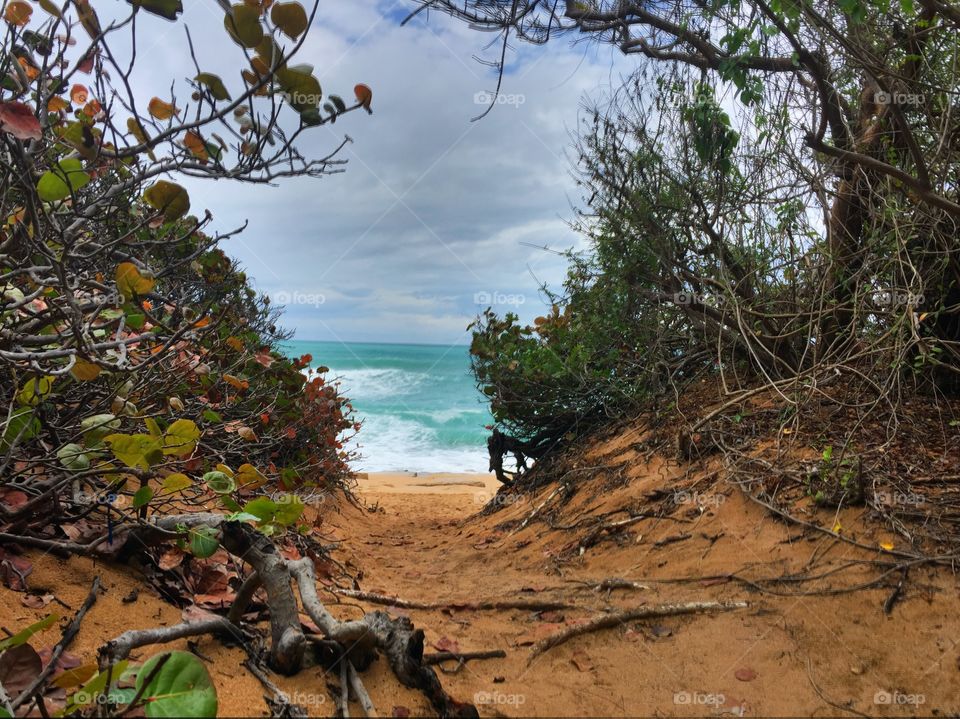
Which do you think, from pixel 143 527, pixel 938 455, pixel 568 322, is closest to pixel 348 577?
pixel 143 527

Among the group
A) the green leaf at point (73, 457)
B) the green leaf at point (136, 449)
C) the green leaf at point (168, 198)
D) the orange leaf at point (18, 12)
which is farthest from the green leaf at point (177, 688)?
the orange leaf at point (18, 12)

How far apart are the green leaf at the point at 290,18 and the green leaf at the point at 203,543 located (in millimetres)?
1621

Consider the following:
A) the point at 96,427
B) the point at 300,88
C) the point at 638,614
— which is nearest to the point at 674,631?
the point at 638,614

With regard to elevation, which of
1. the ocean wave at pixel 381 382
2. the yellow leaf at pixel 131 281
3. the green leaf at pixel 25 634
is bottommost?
the green leaf at pixel 25 634

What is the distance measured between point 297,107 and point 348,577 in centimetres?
291

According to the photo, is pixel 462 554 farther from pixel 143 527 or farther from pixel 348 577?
pixel 143 527

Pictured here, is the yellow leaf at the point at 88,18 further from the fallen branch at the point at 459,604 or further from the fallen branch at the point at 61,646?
the fallen branch at the point at 459,604

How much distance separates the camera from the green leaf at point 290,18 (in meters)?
1.82

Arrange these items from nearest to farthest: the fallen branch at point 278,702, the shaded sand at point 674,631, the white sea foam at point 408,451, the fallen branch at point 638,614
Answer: the fallen branch at point 278,702 → the shaded sand at point 674,631 → the fallen branch at point 638,614 → the white sea foam at point 408,451

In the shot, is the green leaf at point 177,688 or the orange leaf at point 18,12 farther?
the orange leaf at point 18,12

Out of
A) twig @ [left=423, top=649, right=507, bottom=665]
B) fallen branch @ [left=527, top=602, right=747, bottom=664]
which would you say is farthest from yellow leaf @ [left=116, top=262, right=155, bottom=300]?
fallen branch @ [left=527, top=602, right=747, bottom=664]

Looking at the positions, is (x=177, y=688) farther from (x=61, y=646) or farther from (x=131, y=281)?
(x=131, y=281)

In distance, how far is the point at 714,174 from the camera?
5375mm

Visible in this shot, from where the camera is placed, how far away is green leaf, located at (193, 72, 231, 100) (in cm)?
198
